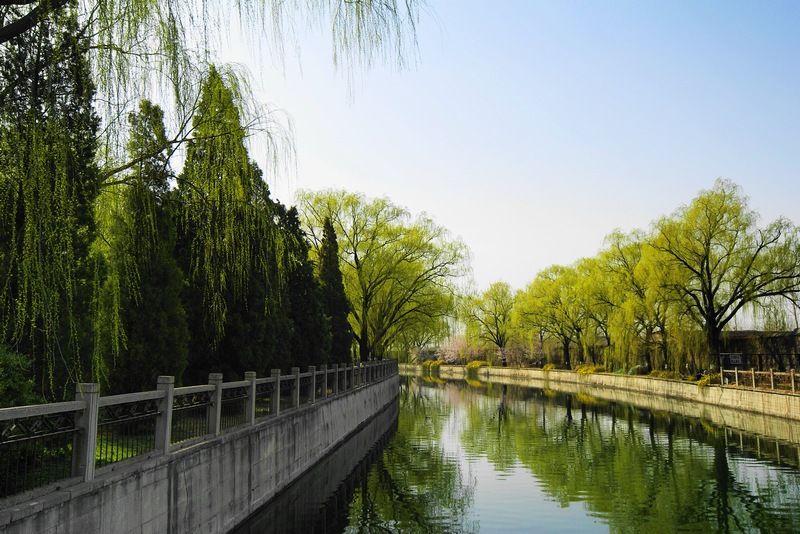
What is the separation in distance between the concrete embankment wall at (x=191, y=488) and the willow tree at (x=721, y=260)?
2235 cm

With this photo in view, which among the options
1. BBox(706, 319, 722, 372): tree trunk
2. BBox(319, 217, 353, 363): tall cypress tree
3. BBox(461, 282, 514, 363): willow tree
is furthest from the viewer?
BBox(461, 282, 514, 363): willow tree

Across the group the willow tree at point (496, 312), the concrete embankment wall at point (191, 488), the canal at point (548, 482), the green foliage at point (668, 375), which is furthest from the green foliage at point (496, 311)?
the concrete embankment wall at point (191, 488)

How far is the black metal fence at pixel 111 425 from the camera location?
16.8 ft

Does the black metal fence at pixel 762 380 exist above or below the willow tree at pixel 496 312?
below

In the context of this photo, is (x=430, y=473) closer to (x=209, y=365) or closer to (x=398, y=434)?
(x=209, y=365)

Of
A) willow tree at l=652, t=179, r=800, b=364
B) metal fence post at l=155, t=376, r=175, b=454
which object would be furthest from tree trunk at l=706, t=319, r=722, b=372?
metal fence post at l=155, t=376, r=175, b=454

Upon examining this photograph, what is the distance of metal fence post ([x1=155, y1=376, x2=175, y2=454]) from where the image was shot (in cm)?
712

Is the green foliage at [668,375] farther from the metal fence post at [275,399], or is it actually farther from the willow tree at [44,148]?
the willow tree at [44,148]

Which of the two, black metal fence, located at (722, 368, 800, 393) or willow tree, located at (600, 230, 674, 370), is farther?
willow tree, located at (600, 230, 674, 370)

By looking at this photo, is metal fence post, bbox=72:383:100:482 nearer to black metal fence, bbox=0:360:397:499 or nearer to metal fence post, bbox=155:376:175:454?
black metal fence, bbox=0:360:397:499

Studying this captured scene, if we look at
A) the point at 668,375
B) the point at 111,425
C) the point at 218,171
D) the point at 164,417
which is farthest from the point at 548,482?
the point at 668,375

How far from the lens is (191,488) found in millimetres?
7582

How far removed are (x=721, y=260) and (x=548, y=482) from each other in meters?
21.3

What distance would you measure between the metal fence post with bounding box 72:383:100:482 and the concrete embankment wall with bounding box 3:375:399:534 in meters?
0.16
